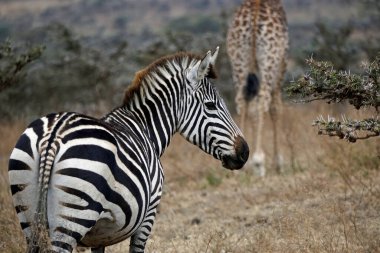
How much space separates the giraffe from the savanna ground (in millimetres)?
494

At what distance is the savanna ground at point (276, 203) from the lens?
20.6 ft

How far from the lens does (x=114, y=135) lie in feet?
16.0

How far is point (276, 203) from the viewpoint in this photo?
8.51 m

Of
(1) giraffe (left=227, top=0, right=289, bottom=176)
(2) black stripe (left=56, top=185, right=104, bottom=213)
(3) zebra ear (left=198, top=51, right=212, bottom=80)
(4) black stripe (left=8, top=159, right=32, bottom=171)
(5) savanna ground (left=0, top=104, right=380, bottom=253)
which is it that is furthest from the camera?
(1) giraffe (left=227, top=0, right=289, bottom=176)

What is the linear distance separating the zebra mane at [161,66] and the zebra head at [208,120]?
0.04m

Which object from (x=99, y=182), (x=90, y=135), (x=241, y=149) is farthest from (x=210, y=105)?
(x=99, y=182)

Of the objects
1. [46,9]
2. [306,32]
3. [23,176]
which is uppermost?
[46,9]

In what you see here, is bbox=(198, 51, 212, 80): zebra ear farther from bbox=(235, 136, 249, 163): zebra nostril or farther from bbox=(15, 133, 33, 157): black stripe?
bbox=(15, 133, 33, 157): black stripe

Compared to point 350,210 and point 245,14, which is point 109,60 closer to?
point 245,14

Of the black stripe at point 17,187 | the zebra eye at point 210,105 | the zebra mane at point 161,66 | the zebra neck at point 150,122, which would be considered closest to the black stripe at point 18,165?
the black stripe at point 17,187

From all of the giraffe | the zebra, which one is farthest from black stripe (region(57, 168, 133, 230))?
the giraffe

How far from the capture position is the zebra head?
237 inches

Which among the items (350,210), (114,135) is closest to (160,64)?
(114,135)

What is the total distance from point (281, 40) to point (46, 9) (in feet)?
149
